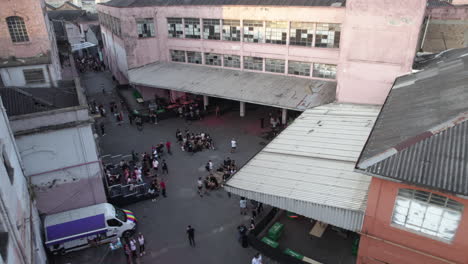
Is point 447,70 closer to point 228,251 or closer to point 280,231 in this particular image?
point 280,231

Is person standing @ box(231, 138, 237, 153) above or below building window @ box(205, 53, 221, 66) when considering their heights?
below

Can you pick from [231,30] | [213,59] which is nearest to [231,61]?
[213,59]

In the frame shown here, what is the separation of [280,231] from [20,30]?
2511 centimetres

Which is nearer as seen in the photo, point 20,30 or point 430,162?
point 430,162

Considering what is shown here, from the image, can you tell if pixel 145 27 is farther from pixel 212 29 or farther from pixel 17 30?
pixel 17 30

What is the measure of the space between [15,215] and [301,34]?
2698 centimetres

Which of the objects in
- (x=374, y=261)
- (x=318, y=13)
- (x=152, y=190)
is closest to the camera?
(x=374, y=261)

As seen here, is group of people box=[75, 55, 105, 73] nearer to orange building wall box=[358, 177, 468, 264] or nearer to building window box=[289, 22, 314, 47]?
building window box=[289, 22, 314, 47]

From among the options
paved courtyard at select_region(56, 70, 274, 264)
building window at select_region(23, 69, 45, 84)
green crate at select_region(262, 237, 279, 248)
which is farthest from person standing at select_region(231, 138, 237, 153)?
building window at select_region(23, 69, 45, 84)

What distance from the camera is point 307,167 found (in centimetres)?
1652

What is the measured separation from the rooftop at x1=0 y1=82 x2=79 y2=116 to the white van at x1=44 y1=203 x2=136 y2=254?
6.53 metres

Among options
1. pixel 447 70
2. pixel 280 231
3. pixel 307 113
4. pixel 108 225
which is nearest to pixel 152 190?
pixel 108 225

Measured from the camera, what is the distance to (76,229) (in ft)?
57.9

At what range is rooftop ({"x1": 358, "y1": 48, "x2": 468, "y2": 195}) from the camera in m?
10.5
